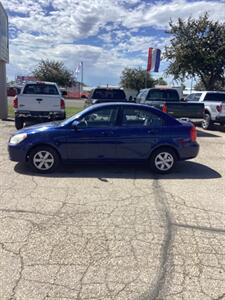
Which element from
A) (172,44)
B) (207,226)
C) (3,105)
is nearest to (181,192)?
(207,226)

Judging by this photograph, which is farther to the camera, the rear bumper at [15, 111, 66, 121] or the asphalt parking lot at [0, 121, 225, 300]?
the rear bumper at [15, 111, 66, 121]

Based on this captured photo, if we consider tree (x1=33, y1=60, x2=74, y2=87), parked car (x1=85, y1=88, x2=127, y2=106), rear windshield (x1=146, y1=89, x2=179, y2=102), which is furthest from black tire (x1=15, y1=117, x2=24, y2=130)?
tree (x1=33, y1=60, x2=74, y2=87)

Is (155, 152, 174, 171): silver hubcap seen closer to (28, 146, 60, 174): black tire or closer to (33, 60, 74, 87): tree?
(28, 146, 60, 174): black tire

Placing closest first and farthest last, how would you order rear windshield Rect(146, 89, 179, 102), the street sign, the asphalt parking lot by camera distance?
the asphalt parking lot → rear windshield Rect(146, 89, 179, 102) → the street sign

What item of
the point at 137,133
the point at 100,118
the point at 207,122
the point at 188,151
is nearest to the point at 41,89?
the point at 207,122

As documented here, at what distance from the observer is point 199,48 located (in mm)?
25750

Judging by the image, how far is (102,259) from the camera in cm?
377

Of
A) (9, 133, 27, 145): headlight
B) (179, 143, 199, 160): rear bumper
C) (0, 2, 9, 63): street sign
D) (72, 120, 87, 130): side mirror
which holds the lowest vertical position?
(179, 143, 199, 160): rear bumper

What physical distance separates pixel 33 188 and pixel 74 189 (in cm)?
75

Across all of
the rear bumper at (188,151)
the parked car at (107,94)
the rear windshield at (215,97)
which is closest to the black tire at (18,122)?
the parked car at (107,94)

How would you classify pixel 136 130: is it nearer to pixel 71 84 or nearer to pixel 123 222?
pixel 123 222

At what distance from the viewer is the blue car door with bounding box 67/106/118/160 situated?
7332 millimetres

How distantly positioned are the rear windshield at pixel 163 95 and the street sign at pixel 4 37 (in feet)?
26.5

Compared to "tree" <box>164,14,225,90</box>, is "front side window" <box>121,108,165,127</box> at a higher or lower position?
lower
